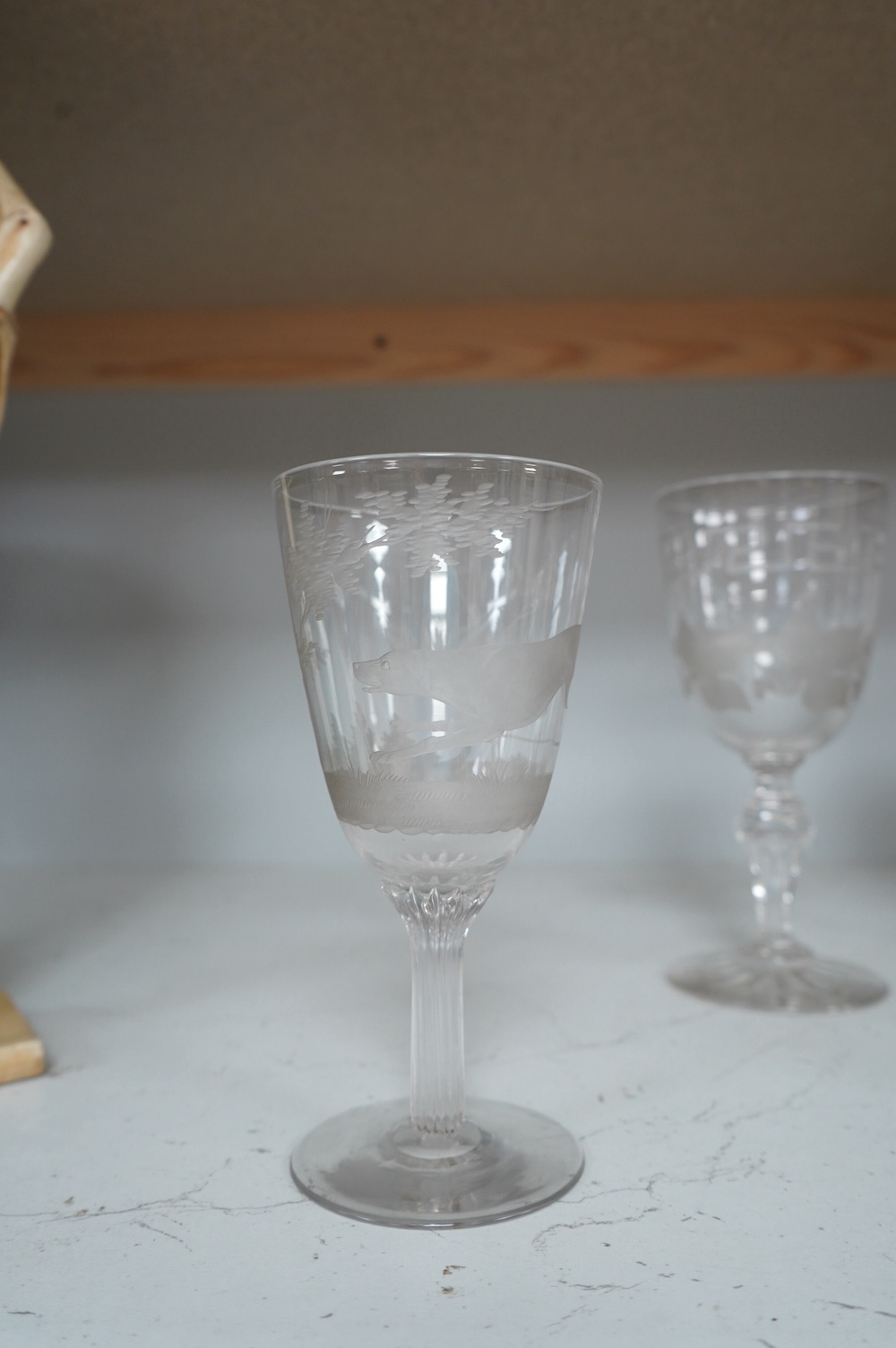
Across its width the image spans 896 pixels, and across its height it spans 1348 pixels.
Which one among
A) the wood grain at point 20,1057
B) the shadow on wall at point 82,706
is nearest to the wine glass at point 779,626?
the wood grain at point 20,1057

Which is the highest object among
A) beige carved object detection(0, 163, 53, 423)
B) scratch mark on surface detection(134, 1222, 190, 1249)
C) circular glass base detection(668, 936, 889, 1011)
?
beige carved object detection(0, 163, 53, 423)

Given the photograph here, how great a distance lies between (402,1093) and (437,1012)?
10 centimetres

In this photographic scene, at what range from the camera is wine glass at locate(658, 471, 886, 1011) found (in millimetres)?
617

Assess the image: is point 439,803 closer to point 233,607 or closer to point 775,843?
point 775,843

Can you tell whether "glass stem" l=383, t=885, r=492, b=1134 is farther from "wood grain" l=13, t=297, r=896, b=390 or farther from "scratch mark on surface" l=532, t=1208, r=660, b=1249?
"wood grain" l=13, t=297, r=896, b=390

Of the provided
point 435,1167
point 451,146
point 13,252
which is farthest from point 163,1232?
point 451,146

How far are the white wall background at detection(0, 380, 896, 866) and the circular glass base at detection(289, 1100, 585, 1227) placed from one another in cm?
59

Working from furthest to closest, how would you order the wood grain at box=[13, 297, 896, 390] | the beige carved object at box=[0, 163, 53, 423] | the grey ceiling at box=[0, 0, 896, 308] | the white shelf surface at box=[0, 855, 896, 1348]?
1. the wood grain at box=[13, 297, 896, 390]
2. the grey ceiling at box=[0, 0, 896, 308]
3. the beige carved object at box=[0, 163, 53, 423]
4. the white shelf surface at box=[0, 855, 896, 1348]

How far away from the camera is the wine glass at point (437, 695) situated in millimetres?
352

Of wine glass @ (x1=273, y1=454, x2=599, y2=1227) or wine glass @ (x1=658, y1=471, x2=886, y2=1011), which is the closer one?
wine glass @ (x1=273, y1=454, x2=599, y2=1227)

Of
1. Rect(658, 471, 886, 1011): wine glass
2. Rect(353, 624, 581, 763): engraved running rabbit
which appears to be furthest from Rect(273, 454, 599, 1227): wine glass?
Rect(658, 471, 886, 1011): wine glass

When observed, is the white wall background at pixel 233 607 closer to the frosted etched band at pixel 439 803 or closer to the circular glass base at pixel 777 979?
the circular glass base at pixel 777 979

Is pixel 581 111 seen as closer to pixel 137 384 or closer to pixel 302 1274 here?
pixel 137 384

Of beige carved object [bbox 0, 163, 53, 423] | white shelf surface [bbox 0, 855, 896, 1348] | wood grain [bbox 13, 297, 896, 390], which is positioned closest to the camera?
white shelf surface [bbox 0, 855, 896, 1348]
